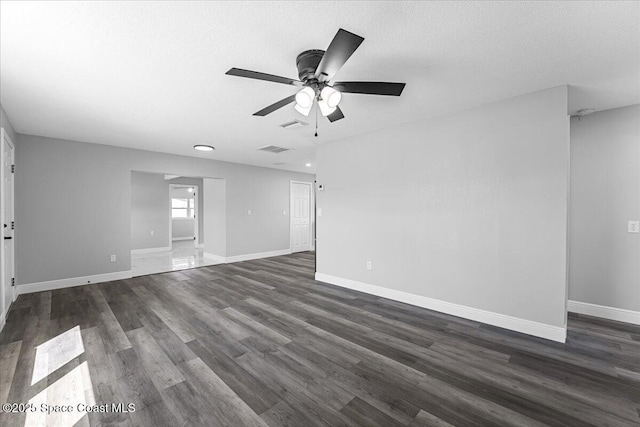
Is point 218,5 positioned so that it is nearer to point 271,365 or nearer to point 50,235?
point 271,365

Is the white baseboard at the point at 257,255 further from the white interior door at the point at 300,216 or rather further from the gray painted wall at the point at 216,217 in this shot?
the white interior door at the point at 300,216

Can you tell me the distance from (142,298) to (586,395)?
498 centimetres

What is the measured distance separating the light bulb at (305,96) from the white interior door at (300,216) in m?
6.24

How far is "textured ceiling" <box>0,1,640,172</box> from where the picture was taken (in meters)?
1.65

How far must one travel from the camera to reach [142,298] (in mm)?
3949

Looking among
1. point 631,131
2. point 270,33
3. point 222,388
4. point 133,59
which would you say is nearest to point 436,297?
point 222,388

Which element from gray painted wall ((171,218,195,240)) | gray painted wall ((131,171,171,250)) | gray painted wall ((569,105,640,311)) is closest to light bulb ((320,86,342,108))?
gray painted wall ((569,105,640,311))

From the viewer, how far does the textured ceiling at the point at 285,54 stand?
165 centimetres

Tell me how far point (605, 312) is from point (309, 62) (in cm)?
441

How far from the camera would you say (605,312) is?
321 centimetres

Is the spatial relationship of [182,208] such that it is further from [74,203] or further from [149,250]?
[74,203]

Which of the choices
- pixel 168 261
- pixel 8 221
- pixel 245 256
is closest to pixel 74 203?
pixel 8 221

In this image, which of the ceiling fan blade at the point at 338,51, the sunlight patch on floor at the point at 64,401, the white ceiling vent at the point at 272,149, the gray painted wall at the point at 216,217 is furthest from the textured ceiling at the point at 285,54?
the gray painted wall at the point at 216,217

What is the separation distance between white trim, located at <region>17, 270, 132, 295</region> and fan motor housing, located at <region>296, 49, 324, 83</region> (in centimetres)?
523
